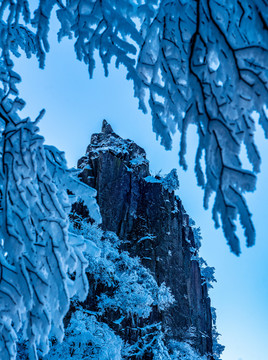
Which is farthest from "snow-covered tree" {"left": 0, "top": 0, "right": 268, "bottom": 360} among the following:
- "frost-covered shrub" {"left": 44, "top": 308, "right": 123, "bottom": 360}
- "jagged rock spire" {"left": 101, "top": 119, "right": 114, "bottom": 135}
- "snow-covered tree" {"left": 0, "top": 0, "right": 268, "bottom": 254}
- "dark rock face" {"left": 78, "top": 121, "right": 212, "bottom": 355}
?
"jagged rock spire" {"left": 101, "top": 119, "right": 114, "bottom": 135}

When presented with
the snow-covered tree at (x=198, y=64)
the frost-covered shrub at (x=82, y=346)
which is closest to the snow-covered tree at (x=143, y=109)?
the snow-covered tree at (x=198, y=64)

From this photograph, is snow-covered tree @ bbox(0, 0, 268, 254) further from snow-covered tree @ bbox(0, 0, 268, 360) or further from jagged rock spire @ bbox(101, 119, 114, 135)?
jagged rock spire @ bbox(101, 119, 114, 135)

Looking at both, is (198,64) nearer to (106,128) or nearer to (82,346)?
(82,346)

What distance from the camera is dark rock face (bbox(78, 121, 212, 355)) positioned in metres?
18.9

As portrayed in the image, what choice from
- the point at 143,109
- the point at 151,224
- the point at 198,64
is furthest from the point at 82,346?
the point at 151,224

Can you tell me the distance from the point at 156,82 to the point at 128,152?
20448 mm

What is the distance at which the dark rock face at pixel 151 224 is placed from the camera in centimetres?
1891

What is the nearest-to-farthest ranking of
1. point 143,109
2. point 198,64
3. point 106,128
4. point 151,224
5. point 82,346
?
Answer: point 198,64 < point 143,109 < point 82,346 < point 151,224 < point 106,128

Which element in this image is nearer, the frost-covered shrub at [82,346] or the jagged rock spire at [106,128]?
the frost-covered shrub at [82,346]

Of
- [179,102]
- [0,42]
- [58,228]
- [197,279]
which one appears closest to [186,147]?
[179,102]

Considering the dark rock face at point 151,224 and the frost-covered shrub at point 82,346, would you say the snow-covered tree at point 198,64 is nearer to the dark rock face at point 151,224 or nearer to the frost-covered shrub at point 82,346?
the frost-covered shrub at point 82,346

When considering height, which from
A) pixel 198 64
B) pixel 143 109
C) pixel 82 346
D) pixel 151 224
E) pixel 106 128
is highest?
pixel 106 128

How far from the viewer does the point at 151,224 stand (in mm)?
20594

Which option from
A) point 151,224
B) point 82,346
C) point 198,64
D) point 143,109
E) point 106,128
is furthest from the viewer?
point 106,128
